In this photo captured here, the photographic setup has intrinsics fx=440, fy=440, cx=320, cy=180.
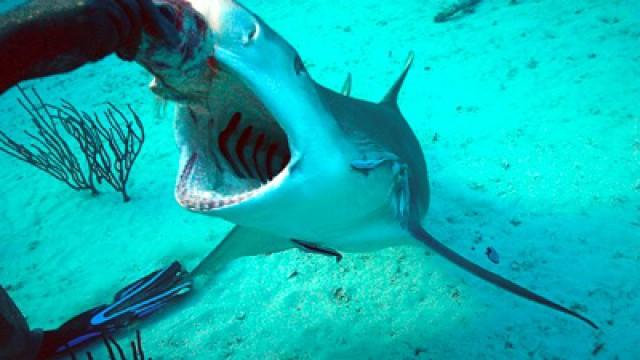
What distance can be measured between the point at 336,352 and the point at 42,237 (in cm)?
402

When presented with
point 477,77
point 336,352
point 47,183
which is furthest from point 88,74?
point 336,352

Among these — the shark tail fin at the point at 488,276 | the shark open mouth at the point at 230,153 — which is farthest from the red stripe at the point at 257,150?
the shark tail fin at the point at 488,276

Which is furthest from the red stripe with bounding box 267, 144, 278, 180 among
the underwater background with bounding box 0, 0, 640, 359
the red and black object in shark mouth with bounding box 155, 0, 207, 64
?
the red and black object in shark mouth with bounding box 155, 0, 207, 64

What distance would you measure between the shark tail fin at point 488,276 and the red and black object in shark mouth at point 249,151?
844mm

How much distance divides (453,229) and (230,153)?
2.16 meters

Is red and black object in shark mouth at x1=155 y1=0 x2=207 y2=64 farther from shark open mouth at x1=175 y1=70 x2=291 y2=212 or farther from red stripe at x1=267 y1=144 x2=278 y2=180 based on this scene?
red stripe at x1=267 y1=144 x2=278 y2=180

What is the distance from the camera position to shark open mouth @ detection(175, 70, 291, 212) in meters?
1.68

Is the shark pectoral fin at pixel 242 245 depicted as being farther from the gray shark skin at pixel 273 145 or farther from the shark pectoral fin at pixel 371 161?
the shark pectoral fin at pixel 371 161

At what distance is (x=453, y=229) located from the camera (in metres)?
3.60

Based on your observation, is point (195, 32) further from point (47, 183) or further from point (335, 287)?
point (47, 183)

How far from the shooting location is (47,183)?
613 cm

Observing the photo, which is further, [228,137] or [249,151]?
[249,151]

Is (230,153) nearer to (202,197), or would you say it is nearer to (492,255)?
(202,197)

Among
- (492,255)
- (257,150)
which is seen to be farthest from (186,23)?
(492,255)
